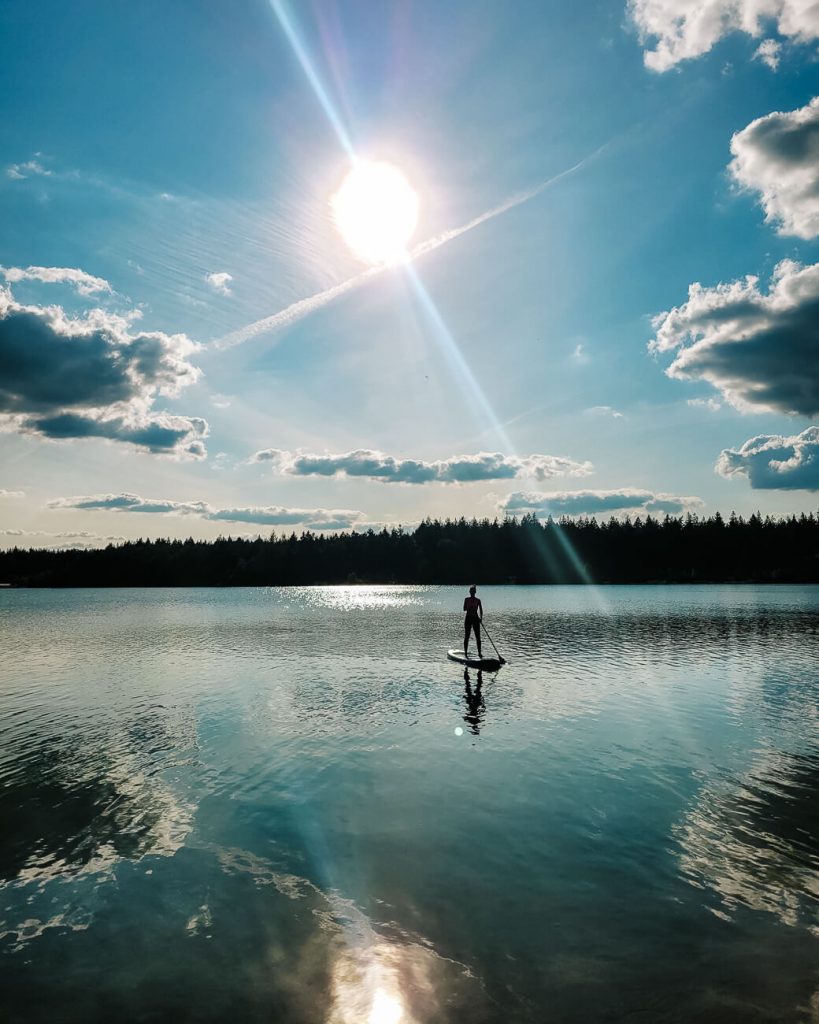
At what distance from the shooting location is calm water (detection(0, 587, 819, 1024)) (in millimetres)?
7992

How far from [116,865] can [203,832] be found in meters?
1.91

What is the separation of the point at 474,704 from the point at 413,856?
555 inches

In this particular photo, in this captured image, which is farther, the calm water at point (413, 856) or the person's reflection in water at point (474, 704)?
the person's reflection in water at point (474, 704)

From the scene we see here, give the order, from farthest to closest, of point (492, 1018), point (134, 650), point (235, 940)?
1. point (134, 650)
2. point (235, 940)
3. point (492, 1018)

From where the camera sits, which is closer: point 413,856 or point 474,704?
point 413,856

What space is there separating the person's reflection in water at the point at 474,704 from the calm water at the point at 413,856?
9.8 inches

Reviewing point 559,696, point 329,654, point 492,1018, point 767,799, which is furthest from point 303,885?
point 329,654

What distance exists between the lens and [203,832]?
13211mm

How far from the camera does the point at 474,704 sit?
25.7m

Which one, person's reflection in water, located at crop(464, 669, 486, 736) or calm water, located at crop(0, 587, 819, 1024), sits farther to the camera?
person's reflection in water, located at crop(464, 669, 486, 736)

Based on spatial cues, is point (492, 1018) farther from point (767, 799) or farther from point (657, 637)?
point (657, 637)

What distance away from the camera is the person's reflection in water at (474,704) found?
73.2 feet

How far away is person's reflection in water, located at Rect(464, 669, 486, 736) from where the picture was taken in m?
22.3

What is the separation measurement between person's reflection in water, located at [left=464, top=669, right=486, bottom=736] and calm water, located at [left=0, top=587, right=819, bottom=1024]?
0.81 feet
